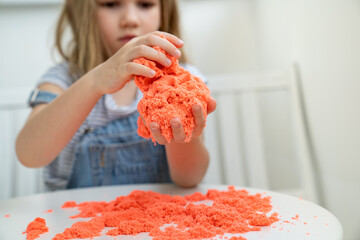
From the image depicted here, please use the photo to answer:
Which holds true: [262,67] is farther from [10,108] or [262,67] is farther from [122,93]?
[10,108]

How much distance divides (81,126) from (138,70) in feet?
1.39

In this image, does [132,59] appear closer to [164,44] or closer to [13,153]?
[164,44]

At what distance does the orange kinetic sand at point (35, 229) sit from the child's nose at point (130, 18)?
51 cm

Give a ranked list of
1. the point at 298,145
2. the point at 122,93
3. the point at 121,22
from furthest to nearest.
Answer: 1. the point at 298,145
2. the point at 122,93
3. the point at 121,22

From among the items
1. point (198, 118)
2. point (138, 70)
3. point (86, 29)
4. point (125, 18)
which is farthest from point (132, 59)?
point (86, 29)

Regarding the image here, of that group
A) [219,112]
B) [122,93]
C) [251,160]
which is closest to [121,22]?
[122,93]

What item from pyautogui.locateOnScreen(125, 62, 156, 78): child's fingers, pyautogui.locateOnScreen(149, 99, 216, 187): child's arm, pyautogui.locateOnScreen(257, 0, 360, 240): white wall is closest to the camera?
pyautogui.locateOnScreen(125, 62, 156, 78): child's fingers

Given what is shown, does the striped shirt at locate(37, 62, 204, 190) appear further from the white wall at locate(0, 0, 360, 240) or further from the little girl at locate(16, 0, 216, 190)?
the white wall at locate(0, 0, 360, 240)

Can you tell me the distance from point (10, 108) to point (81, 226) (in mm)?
Result: 793

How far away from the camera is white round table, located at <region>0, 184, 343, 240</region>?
14.4 inches

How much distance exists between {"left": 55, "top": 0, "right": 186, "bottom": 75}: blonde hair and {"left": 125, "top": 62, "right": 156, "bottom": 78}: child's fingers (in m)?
0.42

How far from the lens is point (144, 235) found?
1.26 feet

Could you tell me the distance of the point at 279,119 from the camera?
1189 millimetres

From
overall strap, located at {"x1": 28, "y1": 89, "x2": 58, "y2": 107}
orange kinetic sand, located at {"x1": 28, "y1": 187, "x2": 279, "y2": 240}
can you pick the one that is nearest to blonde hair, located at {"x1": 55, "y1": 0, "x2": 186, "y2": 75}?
overall strap, located at {"x1": 28, "y1": 89, "x2": 58, "y2": 107}
